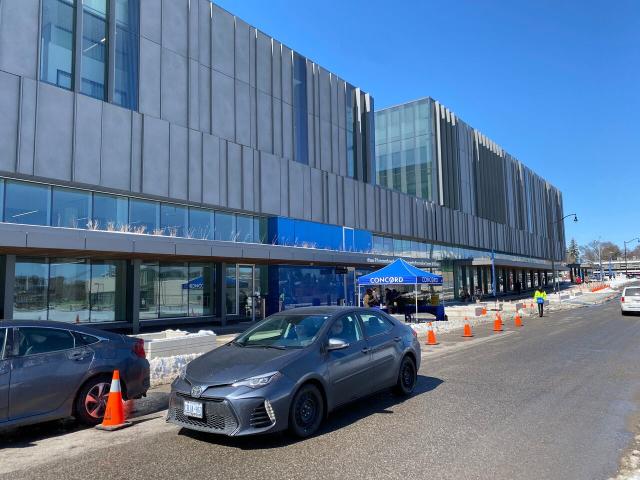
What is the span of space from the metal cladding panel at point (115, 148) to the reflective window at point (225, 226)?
5.46 meters

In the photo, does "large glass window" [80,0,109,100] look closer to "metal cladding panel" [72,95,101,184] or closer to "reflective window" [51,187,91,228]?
"metal cladding panel" [72,95,101,184]

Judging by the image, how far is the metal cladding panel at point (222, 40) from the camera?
25406 millimetres

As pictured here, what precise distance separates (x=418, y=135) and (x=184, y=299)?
30.2 meters

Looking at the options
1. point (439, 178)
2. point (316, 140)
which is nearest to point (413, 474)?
point (316, 140)

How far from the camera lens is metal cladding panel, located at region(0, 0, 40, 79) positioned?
17672mm

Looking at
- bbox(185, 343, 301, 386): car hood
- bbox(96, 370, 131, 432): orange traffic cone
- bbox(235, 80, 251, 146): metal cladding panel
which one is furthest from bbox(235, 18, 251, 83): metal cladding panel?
bbox(185, 343, 301, 386): car hood

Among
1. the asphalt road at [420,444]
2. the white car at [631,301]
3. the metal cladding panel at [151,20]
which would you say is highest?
the metal cladding panel at [151,20]

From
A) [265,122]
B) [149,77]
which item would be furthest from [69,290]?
[265,122]

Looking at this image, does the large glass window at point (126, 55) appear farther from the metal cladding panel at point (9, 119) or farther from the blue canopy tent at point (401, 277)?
the blue canopy tent at point (401, 277)

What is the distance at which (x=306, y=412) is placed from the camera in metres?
5.71

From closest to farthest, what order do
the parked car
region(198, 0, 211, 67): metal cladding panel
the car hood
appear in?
the car hood
the parked car
region(198, 0, 211, 67): metal cladding panel

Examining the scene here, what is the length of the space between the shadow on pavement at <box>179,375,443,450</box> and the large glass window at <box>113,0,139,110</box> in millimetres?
18346

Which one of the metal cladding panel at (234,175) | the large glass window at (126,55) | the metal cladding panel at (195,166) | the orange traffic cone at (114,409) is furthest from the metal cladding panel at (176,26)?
the orange traffic cone at (114,409)

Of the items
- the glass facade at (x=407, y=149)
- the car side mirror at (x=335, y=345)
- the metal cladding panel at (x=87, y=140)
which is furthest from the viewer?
the glass facade at (x=407, y=149)
